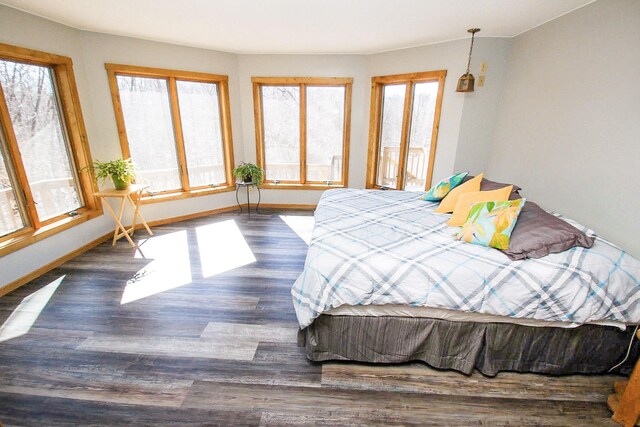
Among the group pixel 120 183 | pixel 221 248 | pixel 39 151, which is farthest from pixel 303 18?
pixel 39 151

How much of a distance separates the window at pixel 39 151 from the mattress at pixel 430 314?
10.6 feet

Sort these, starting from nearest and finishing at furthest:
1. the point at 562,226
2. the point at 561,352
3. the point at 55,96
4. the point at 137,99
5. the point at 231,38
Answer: the point at 561,352 → the point at 562,226 → the point at 55,96 → the point at 231,38 → the point at 137,99

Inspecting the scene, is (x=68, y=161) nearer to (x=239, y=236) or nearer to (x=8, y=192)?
(x=8, y=192)

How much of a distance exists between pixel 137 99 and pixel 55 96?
87 centimetres

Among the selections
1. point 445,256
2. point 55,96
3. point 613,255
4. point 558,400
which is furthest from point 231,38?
point 558,400

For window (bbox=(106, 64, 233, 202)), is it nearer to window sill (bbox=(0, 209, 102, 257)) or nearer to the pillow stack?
window sill (bbox=(0, 209, 102, 257))

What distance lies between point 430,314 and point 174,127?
4259mm

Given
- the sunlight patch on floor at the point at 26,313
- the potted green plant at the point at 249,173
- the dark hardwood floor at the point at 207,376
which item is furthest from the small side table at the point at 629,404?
the potted green plant at the point at 249,173

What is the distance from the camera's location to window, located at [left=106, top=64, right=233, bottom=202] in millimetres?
3842

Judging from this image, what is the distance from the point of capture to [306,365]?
1888mm

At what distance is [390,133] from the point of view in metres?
4.56

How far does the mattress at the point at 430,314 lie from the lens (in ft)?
5.57

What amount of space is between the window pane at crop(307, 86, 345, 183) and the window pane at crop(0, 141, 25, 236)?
371 cm

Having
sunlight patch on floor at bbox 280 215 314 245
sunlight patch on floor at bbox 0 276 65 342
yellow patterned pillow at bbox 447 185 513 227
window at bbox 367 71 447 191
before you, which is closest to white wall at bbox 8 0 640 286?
window at bbox 367 71 447 191
